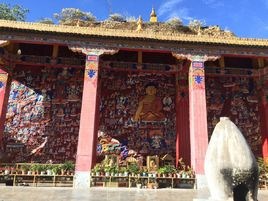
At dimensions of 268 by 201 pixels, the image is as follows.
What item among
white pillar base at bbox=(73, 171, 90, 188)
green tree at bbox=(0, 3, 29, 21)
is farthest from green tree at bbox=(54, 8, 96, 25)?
white pillar base at bbox=(73, 171, 90, 188)

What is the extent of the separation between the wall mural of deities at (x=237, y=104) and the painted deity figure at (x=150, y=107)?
2.72 m

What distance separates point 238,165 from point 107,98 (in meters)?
13.6

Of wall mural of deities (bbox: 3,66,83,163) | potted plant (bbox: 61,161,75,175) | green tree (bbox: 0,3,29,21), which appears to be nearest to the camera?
potted plant (bbox: 61,161,75,175)

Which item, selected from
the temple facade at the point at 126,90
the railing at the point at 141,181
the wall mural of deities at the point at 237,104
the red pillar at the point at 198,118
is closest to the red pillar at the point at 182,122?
the temple facade at the point at 126,90

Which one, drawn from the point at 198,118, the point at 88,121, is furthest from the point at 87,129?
the point at 198,118

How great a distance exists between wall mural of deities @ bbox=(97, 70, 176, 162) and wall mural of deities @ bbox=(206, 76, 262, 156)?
215 cm

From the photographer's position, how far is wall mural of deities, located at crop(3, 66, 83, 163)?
1727cm

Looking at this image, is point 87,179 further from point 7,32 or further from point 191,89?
point 7,32

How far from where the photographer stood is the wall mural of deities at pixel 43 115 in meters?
17.3

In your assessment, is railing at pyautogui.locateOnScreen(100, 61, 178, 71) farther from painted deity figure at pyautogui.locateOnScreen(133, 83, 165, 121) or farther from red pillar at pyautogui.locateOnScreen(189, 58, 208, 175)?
red pillar at pyautogui.locateOnScreen(189, 58, 208, 175)

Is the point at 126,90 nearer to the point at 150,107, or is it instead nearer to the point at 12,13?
the point at 150,107

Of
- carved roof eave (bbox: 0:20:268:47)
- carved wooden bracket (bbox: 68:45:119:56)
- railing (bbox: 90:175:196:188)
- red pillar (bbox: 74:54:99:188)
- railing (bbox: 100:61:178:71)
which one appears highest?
carved roof eave (bbox: 0:20:268:47)

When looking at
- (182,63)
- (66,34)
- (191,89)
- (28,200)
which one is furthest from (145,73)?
(28,200)

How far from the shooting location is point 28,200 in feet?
28.0
